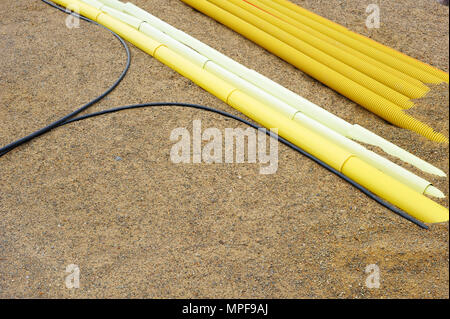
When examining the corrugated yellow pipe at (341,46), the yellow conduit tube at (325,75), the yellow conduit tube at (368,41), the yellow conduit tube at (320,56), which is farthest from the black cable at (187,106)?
the yellow conduit tube at (368,41)

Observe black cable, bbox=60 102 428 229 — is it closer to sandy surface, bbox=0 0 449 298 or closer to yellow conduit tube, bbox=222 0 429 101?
sandy surface, bbox=0 0 449 298

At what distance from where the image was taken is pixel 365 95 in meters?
3.88

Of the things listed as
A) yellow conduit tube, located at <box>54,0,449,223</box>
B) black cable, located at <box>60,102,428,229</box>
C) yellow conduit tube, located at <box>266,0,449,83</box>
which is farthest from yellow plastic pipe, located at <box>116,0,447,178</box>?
yellow conduit tube, located at <box>266,0,449,83</box>

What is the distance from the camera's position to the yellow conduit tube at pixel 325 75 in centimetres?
363

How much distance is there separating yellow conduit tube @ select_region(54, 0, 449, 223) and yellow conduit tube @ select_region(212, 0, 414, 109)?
0.83 metres

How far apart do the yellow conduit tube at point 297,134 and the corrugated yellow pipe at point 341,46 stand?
1110 millimetres

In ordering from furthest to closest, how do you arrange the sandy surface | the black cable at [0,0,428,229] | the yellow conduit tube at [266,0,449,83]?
the yellow conduit tube at [266,0,449,83] < the black cable at [0,0,428,229] < the sandy surface

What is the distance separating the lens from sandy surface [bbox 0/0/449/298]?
273 centimetres

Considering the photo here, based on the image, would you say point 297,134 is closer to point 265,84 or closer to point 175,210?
point 265,84

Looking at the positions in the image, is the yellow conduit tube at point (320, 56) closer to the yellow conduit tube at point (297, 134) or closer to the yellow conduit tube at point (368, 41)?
the yellow conduit tube at point (368, 41)

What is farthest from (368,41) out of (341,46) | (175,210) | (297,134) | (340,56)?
(175,210)

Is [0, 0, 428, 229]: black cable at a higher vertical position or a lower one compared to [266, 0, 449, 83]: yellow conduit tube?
lower
